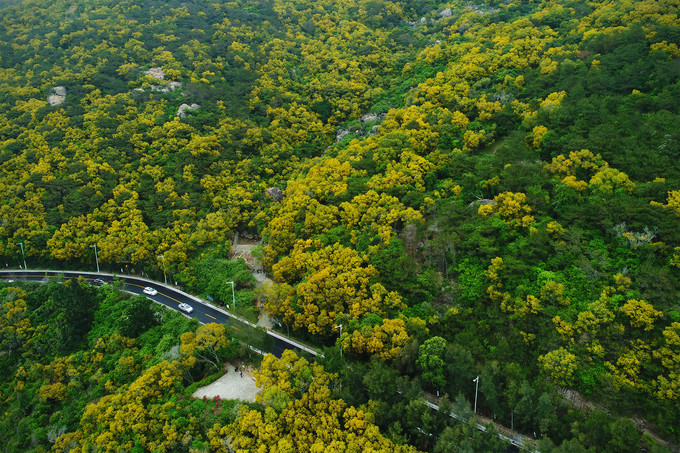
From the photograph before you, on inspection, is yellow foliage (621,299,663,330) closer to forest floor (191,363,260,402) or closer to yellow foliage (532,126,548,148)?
yellow foliage (532,126,548,148)

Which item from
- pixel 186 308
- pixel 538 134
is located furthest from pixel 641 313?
pixel 186 308

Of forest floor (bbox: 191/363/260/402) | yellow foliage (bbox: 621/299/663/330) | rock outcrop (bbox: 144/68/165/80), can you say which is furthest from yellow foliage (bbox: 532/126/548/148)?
rock outcrop (bbox: 144/68/165/80)

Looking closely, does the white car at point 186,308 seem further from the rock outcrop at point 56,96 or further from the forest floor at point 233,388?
the rock outcrop at point 56,96

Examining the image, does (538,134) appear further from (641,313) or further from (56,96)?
(56,96)

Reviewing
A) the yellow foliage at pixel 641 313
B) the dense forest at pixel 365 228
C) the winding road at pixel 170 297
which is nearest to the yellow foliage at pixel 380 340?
the dense forest at pixel 365 228

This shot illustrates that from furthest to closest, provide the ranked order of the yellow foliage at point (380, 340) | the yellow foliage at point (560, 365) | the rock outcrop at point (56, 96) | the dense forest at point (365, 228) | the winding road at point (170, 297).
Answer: the rock outcrop at point (56, 96), the winding road at point (170, 297), the yellow foliage at point (380, 340), the dense forest at point (365, 228), the yellow foliage at point (560, 365)
